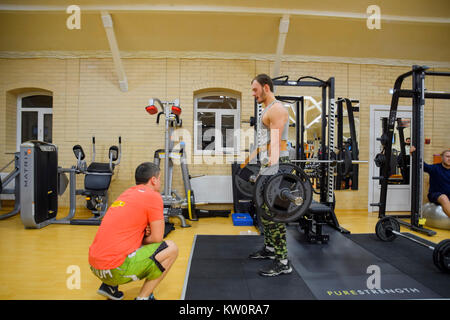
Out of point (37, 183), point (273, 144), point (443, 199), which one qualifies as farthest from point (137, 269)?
point (443, 199)

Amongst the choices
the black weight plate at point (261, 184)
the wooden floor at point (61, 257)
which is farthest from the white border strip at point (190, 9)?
the wooden floor at point (61, 257)

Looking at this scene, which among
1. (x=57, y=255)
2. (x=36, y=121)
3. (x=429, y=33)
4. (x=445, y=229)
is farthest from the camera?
(x=36, y=121)

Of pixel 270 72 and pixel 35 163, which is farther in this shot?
pixel 270 72

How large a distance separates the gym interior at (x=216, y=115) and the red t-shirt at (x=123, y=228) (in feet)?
3.32

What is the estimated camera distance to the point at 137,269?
1.45m

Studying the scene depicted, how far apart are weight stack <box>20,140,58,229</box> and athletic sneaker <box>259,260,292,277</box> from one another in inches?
123

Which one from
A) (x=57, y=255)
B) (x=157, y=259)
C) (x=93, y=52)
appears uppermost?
(x=93, y=52)

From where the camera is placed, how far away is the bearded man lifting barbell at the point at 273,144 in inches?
75.8

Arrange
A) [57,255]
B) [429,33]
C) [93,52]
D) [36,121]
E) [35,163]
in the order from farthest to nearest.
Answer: [36,121], [93,52], [429,33], [35,163], [57,255]

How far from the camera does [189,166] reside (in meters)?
4.44

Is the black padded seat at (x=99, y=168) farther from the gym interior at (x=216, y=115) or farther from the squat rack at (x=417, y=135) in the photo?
the squat rack at (x=417, y=135)
